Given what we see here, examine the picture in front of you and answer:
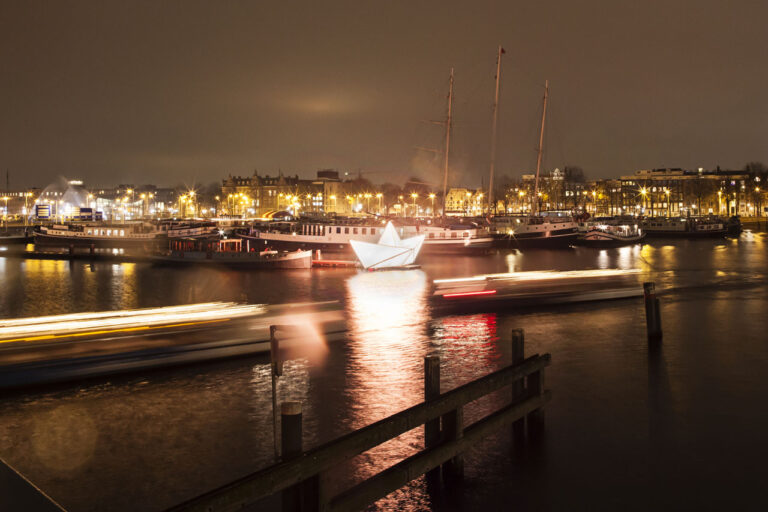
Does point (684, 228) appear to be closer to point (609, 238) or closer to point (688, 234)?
point (688, 234)

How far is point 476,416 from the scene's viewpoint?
1052 centimetres

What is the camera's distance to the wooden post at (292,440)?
5.37 m

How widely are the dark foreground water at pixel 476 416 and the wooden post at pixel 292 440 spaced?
2.18 metres

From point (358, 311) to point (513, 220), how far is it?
62.0 meters

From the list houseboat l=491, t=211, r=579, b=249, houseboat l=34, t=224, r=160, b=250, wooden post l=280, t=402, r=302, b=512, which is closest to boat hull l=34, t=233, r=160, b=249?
houseboat l=34, t=224, r=160, b=250

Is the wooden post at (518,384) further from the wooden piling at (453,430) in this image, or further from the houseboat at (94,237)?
the houseboat at (94,237)

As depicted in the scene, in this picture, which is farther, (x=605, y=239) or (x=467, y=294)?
(x=605, y=239)

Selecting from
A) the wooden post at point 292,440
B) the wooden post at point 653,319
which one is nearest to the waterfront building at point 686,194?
the wooden post at point 653,319

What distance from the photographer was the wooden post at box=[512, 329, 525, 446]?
9.18 m

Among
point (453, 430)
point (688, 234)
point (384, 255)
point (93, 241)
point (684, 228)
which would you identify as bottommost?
point (453, 430)

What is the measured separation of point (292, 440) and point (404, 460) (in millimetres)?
1828

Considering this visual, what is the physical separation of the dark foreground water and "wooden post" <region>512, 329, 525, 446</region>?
27 cm

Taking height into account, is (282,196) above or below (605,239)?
above

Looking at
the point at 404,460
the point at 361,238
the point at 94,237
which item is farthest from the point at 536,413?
the point at 94,237
